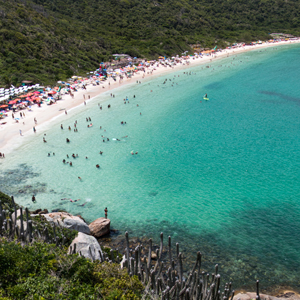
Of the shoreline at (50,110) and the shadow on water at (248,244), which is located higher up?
the shoreline at (50,110)

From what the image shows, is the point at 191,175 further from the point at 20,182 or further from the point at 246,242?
the point at 20,182

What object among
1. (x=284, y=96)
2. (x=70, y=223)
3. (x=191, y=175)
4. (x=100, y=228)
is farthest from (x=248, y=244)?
(x=284, y=96)

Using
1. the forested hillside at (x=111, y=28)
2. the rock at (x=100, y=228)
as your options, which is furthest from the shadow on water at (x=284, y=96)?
the rock at (x=100, y=228)

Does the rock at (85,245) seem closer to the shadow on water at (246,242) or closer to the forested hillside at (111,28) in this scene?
the shadow on water at (246,242)

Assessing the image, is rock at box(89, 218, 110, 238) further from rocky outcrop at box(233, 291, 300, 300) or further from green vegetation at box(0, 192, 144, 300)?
rocky outcrop at box(233, 291, 300, 300)

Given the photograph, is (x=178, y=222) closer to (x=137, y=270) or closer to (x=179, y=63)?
(x=137, y=270)

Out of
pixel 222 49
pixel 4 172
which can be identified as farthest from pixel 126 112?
pixel 222 49
